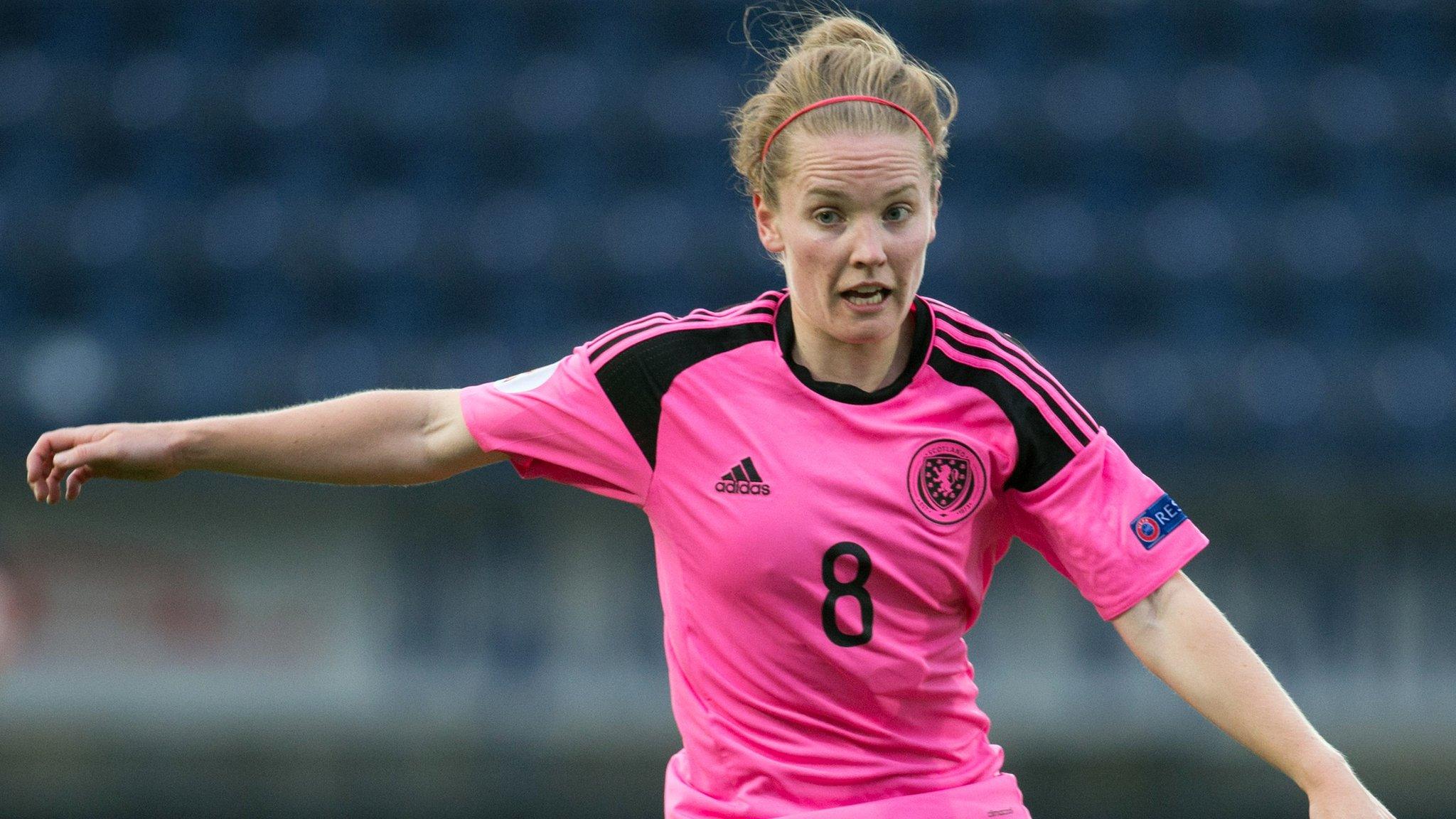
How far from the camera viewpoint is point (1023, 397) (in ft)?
9.93

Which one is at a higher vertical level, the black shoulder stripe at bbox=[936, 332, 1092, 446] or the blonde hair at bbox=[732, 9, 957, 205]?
the blonde hair at bbox=[732, 9, 957, 205]

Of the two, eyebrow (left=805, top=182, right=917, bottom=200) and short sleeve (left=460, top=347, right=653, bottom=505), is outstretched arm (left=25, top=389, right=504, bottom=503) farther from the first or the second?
eyebrow (left=805, top=182, right=917, bottom=200)

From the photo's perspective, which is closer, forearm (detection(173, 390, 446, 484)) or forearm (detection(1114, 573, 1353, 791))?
forearm (detection(1114, 573, 1353, 791))

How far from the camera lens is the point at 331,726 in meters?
6.70

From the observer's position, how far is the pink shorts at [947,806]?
118 inches

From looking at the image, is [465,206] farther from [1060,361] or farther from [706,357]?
[706,357]

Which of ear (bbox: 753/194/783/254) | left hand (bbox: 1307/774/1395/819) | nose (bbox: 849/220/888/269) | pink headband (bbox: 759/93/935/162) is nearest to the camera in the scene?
left hand (bbox: 1307/774/1395/819)

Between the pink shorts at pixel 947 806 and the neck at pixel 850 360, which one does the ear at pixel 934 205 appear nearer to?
the neck at pixel 850 360

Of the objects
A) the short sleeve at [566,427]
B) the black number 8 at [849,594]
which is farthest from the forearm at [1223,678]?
the short sleeve at [566,427]

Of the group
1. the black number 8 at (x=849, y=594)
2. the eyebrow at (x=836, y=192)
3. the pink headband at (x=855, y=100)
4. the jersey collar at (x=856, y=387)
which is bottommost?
the black number 8 at (x=849, y=594)

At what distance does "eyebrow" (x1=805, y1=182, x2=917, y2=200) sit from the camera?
2982 millimetres

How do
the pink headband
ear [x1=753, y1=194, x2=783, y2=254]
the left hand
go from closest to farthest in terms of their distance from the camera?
the left hand, the pink headband, ear [x1=753, y1=194, x2=783, y2=254]

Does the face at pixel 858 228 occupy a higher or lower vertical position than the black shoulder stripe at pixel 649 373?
higher

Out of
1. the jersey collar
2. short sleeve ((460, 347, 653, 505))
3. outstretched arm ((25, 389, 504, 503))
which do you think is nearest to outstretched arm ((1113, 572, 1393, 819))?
the jersey collar
